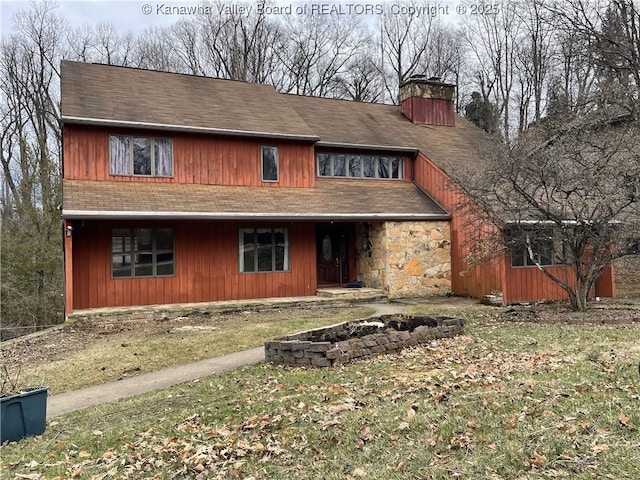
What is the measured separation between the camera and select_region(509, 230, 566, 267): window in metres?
12.1

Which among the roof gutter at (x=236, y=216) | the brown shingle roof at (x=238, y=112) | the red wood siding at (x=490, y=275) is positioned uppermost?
the brown shingle roof at (x=238, y=112)

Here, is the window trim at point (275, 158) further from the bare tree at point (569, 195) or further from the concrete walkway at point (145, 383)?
the concrete walkway at point (145, 383)

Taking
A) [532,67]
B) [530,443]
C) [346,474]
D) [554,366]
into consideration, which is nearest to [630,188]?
[554,366]

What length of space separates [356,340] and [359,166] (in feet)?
38.7

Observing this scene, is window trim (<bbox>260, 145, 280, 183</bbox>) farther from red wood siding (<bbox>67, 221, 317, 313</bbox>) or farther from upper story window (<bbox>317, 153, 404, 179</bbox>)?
upper story window (<bbox>317, 153, 404, 179</bbox>)

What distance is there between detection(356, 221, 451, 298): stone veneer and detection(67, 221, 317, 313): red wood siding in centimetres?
208

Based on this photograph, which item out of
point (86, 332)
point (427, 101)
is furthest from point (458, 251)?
point (86, 332)

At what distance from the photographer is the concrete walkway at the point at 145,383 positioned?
671 cm

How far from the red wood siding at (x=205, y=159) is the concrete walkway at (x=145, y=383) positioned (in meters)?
7.98

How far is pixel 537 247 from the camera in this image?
14742mm

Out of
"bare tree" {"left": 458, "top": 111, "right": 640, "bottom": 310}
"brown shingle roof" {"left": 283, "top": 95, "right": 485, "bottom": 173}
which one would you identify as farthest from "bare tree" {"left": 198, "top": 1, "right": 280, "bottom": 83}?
"bare tree" {"left": 458, "top": 111, "right": 640, "bottom": 310}

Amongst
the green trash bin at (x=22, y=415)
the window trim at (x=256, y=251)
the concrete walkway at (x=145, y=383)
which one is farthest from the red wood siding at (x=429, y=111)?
the green trash bin at (x=22, y=415)

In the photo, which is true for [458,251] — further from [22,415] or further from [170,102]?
[22,415]

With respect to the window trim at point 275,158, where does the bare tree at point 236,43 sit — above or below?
above
